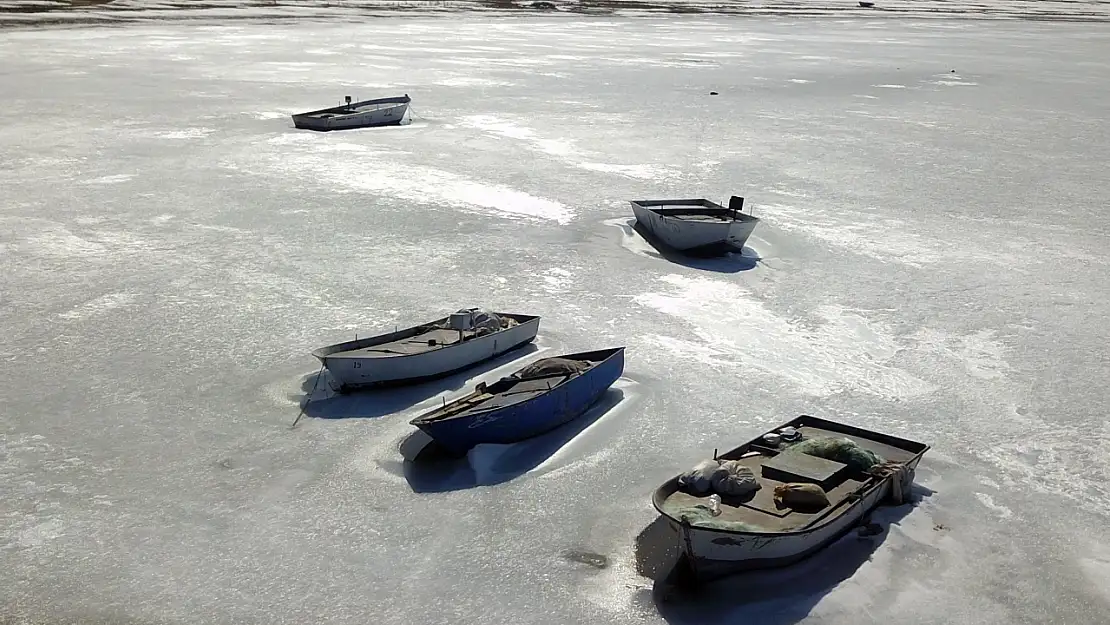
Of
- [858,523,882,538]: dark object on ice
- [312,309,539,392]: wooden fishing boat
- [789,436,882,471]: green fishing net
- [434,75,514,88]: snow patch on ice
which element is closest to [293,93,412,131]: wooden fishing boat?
[434,75,514,88]: snow patch on ice

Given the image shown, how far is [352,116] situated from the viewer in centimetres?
2802

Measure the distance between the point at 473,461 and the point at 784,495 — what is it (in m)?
3.22

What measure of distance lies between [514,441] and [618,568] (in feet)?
8.63

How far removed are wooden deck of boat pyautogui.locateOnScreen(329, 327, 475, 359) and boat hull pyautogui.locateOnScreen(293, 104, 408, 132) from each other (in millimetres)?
15672

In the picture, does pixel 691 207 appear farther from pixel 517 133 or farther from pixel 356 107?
pixel 356 107

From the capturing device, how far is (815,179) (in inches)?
894

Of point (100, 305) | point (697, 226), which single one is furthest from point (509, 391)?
point (697, 226)

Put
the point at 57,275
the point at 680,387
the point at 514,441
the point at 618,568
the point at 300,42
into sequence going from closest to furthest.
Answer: the point at 618,568 → the point at 514,441 → the point at 680,387 → the point at 57,275 → the point at 300,42

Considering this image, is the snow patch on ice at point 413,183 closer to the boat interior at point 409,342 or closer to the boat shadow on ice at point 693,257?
the boat shadow on ice at point 693,257

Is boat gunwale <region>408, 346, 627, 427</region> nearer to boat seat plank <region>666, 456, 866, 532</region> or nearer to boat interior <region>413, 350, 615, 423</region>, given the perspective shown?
boat interior <region>413, 350, 615, 423</region>

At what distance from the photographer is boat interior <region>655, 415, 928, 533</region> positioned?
904 cm

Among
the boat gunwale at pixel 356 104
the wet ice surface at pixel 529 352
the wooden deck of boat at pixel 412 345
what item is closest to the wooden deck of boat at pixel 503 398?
the wet ice surface at pixel 529 352

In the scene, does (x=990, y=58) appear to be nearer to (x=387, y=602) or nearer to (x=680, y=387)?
(x=680, y=387)

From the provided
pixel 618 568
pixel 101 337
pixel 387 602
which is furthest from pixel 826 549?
pixel 101 337
